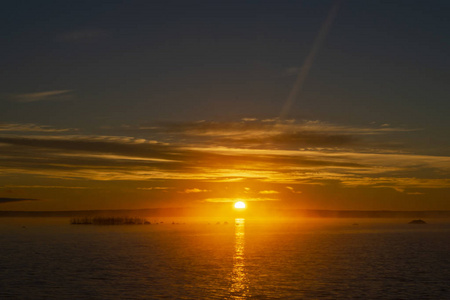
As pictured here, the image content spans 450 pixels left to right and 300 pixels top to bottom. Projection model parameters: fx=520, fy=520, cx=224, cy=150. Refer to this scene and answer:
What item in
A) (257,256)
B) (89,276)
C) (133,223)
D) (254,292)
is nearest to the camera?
(254,292)

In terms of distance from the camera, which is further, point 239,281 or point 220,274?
point 220,274

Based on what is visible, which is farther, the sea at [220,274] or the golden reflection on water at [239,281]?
the sea at [220,274]

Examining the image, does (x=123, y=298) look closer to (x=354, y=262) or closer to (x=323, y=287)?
(x=323, y=287)

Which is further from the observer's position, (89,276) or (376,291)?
(89,276)

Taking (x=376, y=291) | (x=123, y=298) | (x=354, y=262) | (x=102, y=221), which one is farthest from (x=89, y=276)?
(x=102, y=221)

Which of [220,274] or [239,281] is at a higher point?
[220,274]

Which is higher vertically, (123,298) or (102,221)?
(102,221)

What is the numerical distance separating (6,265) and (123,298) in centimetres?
2313

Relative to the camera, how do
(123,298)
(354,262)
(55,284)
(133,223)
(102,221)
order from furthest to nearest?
(133,223) → (102,221) → (354,262) → (55,284) → (123,298)

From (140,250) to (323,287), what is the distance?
131 ft

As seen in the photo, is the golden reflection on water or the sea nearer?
the golden reflection on water

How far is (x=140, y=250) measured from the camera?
74562mm

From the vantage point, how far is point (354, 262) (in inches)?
2338

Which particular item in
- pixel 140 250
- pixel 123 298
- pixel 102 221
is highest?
pixel 102 221
